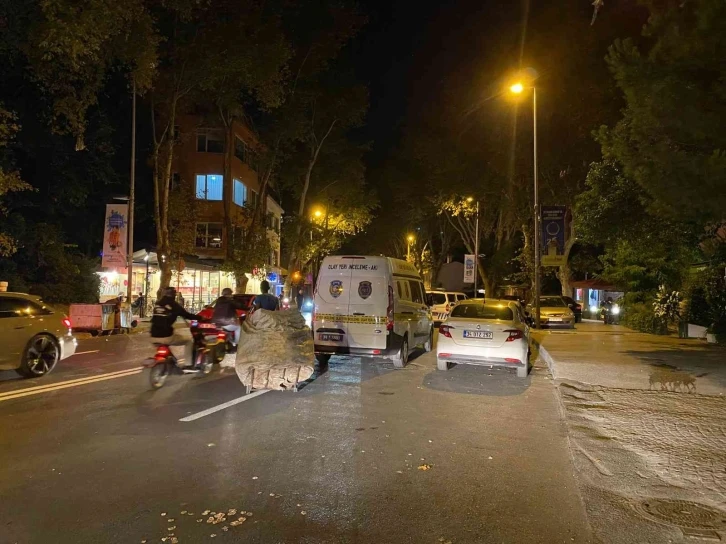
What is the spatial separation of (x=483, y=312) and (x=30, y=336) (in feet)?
28.3

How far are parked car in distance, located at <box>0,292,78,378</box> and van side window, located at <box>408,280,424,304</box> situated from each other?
7.38 metres

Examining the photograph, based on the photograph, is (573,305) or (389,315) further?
(573,305)

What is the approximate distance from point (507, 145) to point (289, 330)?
2435 cm

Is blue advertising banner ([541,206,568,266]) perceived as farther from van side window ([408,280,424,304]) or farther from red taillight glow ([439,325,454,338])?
red taillight glow ([439,325,454,338])

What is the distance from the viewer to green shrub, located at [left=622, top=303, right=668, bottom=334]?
21312 millimetres

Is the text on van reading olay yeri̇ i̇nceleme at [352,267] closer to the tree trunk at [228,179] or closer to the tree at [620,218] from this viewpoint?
the tree at [620,218]

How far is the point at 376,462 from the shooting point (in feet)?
19.7

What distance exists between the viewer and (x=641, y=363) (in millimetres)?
12273

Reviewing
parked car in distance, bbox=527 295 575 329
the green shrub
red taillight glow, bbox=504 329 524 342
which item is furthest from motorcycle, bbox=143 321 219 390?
parked car in distance, bbox=527 295 575 329

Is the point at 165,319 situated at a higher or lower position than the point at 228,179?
lower

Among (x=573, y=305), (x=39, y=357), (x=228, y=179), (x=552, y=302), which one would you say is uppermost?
(x=228, y=179)

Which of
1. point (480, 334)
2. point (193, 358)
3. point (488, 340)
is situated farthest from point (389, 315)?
point (193, 358)

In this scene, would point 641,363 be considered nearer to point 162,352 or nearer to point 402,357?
point 402,357

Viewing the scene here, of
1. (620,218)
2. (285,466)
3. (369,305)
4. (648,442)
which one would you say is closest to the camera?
(285,466)
